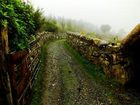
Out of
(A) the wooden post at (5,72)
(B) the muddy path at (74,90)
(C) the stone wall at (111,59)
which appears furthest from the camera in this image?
(C) the stone wall at (111,59)

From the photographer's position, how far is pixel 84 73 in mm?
9938

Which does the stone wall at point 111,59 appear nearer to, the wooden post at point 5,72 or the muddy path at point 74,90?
the muddy path at point 74,90

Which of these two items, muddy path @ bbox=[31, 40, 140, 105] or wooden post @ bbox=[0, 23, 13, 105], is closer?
wooden post @ bbox=[0, 23, 13, 105]

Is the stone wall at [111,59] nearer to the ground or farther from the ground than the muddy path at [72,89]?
farther from the ground

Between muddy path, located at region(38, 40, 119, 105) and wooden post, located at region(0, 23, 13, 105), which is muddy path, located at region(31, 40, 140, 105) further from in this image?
wooden post, located at region(0, 23, 13, 105)

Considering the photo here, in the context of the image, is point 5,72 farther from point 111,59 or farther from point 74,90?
point 111,59

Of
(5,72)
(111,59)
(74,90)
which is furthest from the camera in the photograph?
(111,59)

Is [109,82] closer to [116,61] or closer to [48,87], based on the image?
[116,61]

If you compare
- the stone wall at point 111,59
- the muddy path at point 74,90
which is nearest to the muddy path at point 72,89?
the muddy path at point 74,90

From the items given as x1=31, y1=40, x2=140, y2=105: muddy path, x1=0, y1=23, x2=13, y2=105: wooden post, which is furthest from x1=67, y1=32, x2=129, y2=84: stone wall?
x1=0, y1=23, x2=13, y2=105: wooden post

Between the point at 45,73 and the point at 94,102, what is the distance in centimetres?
363

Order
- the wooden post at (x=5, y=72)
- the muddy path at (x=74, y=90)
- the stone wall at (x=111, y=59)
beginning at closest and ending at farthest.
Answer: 1. the wooden post at (x=5, y=72)
2. the muddy path at (x=74, y=90)
3. the stone wall at (x=111, y=59)

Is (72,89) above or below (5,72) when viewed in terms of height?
below

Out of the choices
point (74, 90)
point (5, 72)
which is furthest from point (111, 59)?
point (5, 72)
